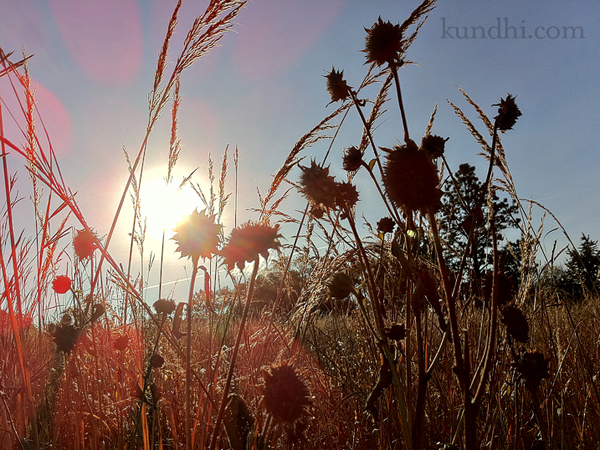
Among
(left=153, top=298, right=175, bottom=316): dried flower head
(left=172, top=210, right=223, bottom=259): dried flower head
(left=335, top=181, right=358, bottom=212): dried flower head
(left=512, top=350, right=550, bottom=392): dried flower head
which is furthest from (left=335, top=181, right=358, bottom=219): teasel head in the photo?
(left=153, top=298, right=175, bottom=316): dried flower head

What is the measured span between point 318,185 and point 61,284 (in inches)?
78.5

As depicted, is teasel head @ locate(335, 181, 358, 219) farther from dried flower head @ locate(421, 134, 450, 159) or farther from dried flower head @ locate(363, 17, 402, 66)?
dried flower head @ locate(363, 17, 402, 66)

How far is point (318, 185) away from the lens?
99 centimetres

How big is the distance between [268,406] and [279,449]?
85cm

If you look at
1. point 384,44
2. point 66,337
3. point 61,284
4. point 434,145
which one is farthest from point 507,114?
point 61,284

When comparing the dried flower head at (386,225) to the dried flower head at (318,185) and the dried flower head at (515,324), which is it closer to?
the dried flower head at (318,185)

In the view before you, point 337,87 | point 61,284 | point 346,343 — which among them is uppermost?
point 337,87

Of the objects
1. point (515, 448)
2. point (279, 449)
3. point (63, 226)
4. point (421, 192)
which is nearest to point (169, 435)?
point (279, 449)

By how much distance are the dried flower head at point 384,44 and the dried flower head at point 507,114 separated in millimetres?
335

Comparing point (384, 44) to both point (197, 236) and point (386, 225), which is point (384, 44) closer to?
point (386, 225)

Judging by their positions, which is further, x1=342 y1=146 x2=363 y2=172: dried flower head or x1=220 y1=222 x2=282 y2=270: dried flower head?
x1=342 y1=146 x2=363 y2=172: dried flower head

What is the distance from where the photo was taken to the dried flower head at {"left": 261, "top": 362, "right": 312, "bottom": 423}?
77cm

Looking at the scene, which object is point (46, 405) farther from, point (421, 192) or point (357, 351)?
point (421, 192)

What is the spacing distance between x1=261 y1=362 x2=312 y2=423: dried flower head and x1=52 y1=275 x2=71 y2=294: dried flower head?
Result: 1.87 meters
